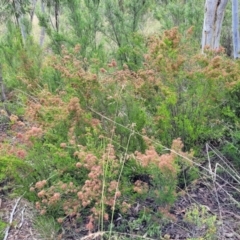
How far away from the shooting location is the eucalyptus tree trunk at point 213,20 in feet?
13.9

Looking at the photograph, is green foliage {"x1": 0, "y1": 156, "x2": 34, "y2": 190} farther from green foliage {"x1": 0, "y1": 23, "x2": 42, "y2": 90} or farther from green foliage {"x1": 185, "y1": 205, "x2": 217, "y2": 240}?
green foliage {"x1": 0, "y1": 23, "x2": 42, "y2": 90}

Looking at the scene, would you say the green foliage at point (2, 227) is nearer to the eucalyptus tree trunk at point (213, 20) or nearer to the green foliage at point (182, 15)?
the eucalyptus tree trunk at point (213, 20)

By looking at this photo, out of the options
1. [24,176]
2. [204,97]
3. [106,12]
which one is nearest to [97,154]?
[24,176]

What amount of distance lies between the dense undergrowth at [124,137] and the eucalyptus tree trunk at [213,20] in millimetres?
863

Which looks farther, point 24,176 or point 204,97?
point 204,97

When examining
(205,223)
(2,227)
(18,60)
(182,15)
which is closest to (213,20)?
(18,60)

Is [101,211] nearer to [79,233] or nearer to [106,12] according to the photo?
[79,233]

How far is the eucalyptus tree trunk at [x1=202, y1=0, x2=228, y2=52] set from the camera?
4.23 m

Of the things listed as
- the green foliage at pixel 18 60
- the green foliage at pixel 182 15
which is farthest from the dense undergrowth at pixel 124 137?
the green foliage at pixel 182 15

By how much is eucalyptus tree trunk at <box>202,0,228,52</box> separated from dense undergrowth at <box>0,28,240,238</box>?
86 cm

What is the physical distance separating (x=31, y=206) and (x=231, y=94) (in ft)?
6.05

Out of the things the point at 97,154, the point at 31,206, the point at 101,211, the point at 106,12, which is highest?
the point at 106,12

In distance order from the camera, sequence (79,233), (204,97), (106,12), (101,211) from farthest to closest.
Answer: (106,12) < (204,97) < (79,233) < (101,211)

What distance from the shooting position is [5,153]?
9.07 feet
